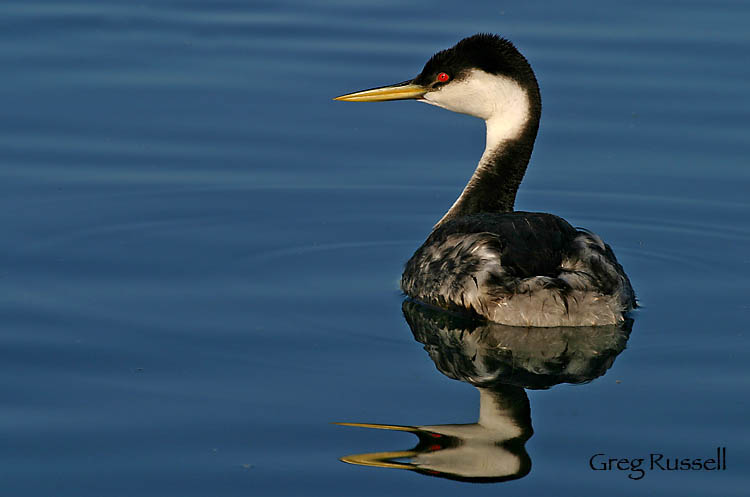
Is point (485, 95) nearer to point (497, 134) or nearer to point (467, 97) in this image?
point (467, 97)

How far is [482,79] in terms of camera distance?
905 cm

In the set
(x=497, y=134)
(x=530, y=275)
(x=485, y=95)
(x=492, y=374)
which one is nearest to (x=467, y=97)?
(x=485, y=95)

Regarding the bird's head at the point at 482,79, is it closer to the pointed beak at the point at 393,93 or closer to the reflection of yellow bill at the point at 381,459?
the pointed beak at the point at 393,93

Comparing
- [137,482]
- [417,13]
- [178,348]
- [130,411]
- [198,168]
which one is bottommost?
[137,482]

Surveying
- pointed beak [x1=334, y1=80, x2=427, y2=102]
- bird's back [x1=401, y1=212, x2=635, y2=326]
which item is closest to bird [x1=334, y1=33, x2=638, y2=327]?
bird's back [x1=401, y1=212, x2=635, y2=326]

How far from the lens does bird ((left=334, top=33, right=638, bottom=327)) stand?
768 centimetres

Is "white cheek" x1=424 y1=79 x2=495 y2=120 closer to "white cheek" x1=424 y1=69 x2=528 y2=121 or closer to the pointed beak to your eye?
"white cheek" x1=424 y1=69 x2=528 y2=121

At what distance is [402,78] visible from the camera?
11.5m

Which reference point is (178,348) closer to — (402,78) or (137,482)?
(137,482)

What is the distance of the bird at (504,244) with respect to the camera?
25.2ft

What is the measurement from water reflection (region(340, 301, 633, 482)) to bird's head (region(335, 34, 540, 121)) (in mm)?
1553

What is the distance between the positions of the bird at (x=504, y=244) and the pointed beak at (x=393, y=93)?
13 centimetres

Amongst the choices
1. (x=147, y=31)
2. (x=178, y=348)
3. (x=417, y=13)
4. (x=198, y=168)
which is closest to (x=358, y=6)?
(x=417, y=13)

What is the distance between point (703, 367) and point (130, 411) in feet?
9.38
